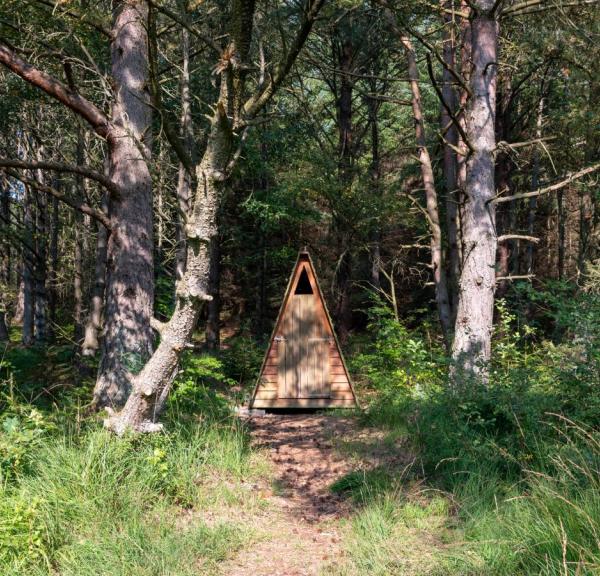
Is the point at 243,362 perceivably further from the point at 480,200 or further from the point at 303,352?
the point at 480,200

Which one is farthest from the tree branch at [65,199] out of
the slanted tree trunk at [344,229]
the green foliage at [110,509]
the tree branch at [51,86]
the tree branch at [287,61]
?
the slanted tree trunk at [344,229]

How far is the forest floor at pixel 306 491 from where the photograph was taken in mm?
4090

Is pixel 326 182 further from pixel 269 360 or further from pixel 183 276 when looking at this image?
pixel 183 276

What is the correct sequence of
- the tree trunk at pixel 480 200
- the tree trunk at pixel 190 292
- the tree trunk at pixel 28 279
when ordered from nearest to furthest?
the tree trunk at pixel 190 292 < the tree trunk at pixel 480 200 < the tree trunk at pixel 28 279

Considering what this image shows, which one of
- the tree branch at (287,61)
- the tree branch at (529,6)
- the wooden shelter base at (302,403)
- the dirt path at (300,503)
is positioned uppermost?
the tree branch at (529,6)

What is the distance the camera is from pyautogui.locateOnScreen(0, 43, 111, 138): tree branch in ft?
19.6

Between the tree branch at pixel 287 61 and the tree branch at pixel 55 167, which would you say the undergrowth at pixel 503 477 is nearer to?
the tree branch at pixel 287 61

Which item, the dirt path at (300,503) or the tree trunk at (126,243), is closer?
the dirt path at (300,503)

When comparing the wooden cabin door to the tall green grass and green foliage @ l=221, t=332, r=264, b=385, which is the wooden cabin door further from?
the tall green grass

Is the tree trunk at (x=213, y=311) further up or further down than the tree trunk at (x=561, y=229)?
further down

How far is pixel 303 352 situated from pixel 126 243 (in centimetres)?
391

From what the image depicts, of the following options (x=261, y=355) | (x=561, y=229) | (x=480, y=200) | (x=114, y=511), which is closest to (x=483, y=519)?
(x=114, y=511)

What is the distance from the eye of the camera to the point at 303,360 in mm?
9758

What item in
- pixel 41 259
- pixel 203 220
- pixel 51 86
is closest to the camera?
pixel 203 220
